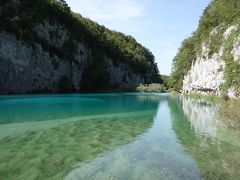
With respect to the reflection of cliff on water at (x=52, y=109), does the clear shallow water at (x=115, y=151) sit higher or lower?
lower

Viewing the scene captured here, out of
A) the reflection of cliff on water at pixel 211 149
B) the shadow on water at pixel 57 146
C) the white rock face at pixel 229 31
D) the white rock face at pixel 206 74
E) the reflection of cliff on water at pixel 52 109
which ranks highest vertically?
the white rock face at pixel 229 31

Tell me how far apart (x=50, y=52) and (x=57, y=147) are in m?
65.2

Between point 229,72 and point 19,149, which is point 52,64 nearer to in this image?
point 229,72

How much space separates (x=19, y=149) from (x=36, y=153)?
1.05m

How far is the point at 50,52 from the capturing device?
251 feet

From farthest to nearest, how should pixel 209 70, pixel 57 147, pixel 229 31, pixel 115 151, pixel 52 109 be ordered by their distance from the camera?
pixel 209 70, pixel 229 31, pixel 52 109, pixel 57 147, pixel 115 151

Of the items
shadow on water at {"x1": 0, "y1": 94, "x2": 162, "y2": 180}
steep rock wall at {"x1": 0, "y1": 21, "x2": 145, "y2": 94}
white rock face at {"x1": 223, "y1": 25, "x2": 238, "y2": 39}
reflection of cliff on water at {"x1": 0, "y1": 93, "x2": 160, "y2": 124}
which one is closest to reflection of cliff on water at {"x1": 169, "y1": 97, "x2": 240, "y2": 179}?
shadow on water at {"x1": 0, "y1": 94, "x2": 162, "y2": 180}

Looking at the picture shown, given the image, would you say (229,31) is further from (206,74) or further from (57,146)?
(57,146)

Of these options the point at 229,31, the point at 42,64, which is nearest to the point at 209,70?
the point at 229,31

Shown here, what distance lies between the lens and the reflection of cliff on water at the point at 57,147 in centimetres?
1017

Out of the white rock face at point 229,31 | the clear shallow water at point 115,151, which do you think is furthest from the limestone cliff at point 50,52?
the clear shallow water at point 115,151

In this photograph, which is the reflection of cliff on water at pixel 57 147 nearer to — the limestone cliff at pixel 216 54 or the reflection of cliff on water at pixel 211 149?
the reflection of cliff on water at pixel 211 149

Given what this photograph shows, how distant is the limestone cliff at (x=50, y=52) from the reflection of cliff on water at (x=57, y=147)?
146 feet

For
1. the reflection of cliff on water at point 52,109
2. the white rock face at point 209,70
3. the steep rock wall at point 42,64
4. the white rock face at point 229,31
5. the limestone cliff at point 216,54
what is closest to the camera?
the reflection of cliff on water at point 52,109
